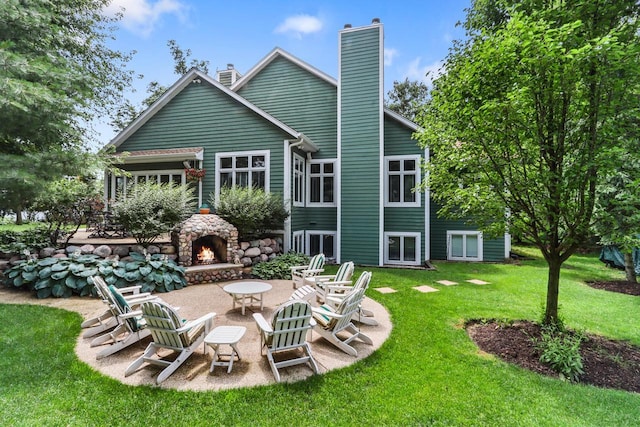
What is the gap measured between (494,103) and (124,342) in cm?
631

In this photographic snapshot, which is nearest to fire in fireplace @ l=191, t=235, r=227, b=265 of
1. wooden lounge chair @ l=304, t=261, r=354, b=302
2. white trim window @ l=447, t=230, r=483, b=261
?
wooden lounge chair @ l=304, t=261, r=354, b=302

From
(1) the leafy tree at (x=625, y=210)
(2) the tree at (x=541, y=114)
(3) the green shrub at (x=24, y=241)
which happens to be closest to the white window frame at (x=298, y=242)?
(2) the tree at (x=541, y=114)

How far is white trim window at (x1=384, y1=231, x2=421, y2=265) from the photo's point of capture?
11.6 metres

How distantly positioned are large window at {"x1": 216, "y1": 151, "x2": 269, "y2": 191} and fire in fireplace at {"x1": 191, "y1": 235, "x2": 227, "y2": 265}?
2.29 metres

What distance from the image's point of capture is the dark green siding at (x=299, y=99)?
12469 mm

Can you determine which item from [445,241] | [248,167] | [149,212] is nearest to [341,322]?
[149,212]

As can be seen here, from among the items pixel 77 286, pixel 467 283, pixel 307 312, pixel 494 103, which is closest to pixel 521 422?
pixel 307 312

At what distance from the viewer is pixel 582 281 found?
9625 millimetres

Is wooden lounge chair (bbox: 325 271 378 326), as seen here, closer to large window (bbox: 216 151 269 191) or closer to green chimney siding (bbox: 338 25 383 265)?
green chimney siding (bbox: 338 25 383 265)

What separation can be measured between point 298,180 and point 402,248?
5.00 meters

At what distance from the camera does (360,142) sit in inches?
460

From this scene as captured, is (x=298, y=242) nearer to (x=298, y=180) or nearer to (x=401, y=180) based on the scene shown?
(x=298, y=180)

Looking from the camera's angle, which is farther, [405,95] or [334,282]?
[405,95]

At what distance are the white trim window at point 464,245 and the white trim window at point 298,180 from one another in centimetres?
677
